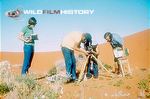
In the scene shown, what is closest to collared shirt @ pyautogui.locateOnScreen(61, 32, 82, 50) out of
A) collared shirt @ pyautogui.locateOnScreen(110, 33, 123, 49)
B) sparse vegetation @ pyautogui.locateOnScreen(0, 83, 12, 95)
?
collared shirt @ pyautogui.locateOnScreen(110, 33, 123, 49)

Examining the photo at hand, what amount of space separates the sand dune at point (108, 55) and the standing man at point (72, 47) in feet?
0.35

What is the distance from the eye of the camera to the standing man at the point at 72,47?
593 cm

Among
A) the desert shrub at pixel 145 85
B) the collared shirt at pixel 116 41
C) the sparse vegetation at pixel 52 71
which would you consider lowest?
the desert shrub at pixel 145 85

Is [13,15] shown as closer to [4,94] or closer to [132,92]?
[4,94]

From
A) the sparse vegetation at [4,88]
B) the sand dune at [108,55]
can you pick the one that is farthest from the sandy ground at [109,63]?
the sparse vegetation at [4,88]

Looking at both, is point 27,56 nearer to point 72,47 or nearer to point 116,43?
point 72,47

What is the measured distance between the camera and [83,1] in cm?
594

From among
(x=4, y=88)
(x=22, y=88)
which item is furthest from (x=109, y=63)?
(x=4, y=88)

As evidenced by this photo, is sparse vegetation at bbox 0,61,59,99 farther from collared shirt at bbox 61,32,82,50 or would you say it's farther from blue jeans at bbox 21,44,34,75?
collared shirt at bbox 61,32,82,50

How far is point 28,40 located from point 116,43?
1.34 meters

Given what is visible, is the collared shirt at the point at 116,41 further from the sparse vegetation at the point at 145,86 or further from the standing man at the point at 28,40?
the standing man at the point at 28,40

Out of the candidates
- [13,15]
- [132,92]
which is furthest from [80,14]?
[132,92]

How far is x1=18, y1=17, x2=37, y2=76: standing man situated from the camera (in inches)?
234

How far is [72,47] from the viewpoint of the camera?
5953 millimetres
